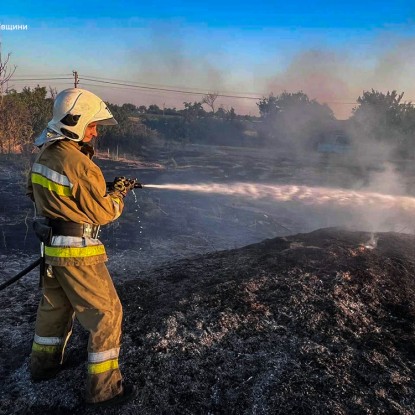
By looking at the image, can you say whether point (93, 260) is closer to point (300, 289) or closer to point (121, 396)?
point (121, 396)

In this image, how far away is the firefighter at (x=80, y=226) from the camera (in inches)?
105

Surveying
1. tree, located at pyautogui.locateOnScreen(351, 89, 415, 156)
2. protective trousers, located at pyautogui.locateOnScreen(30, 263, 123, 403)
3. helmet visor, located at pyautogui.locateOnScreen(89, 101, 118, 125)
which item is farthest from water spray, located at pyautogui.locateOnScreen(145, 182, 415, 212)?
tree, located at pyautogui.locateOnScreen(351, 89, 415, 156)

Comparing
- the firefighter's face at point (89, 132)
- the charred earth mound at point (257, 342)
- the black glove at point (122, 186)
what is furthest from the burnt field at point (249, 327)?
the firefighter's face at point (89, 132)

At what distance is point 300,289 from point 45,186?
3095mm

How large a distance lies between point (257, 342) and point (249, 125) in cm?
5541

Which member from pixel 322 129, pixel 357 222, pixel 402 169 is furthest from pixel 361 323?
pixel 322 129

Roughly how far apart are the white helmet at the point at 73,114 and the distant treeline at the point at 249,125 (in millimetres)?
16995

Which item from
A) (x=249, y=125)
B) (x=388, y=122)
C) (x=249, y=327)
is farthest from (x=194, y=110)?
(x=249, y=327)

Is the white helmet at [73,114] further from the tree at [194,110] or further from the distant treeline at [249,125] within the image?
the tree at [194,110]

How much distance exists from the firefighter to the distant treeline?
1705 centimetres

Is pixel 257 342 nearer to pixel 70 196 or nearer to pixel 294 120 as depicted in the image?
pixel 70 196

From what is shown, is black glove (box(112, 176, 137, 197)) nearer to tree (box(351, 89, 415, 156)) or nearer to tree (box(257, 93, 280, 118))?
tree (box(351, 89, 415, 156))

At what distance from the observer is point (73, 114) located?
2791 millimetres

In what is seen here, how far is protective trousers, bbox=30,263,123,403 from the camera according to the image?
2723 mm
